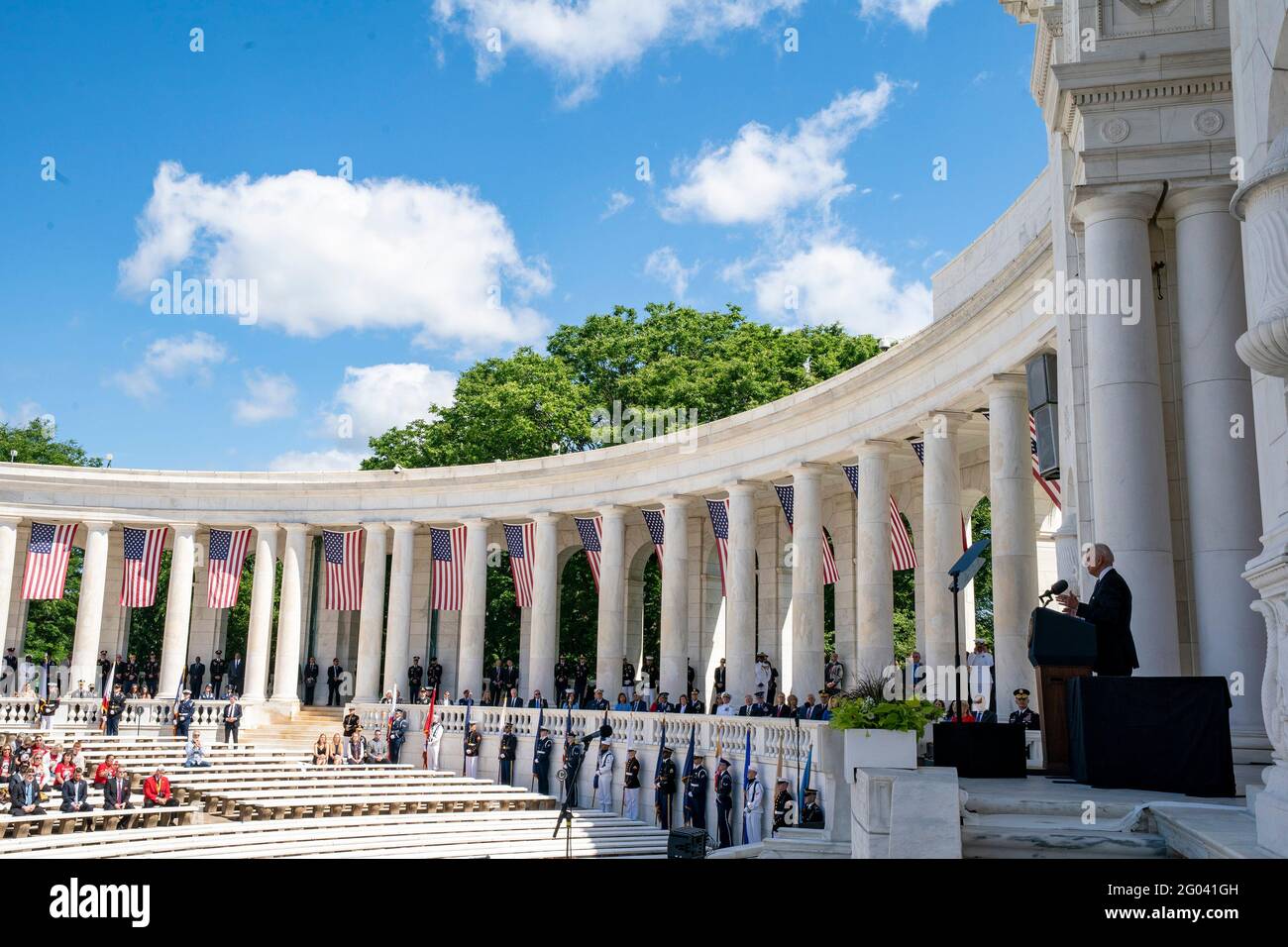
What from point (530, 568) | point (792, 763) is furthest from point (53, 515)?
point (792, 763)

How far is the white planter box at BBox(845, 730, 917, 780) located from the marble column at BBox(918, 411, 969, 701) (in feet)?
91.7

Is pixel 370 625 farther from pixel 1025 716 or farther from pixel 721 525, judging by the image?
pixel 1025 716

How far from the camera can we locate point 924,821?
14.8 metres

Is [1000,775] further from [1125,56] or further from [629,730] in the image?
[629,730]

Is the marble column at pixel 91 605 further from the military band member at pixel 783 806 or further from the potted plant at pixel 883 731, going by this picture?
the potted plant at pixel 883 731

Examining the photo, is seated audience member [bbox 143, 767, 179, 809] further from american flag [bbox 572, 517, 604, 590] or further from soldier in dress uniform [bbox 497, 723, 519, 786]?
american flag [bbox 572, 517, 604, 590]

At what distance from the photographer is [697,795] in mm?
49438

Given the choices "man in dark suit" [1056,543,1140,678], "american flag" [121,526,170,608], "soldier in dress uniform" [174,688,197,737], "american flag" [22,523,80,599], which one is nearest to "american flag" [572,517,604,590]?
"soldier in dress uniform" [174,688,197,737]

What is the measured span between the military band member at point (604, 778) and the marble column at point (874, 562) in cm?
1317

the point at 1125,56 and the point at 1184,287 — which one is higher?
the point at 1125,56

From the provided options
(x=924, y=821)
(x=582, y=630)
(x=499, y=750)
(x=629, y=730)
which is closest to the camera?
(x=924, y=821)

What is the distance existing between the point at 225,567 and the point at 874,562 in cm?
4684

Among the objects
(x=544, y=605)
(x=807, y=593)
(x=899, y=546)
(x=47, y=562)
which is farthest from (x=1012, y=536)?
(x=47, y=562)

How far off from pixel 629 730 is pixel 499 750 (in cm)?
1109
